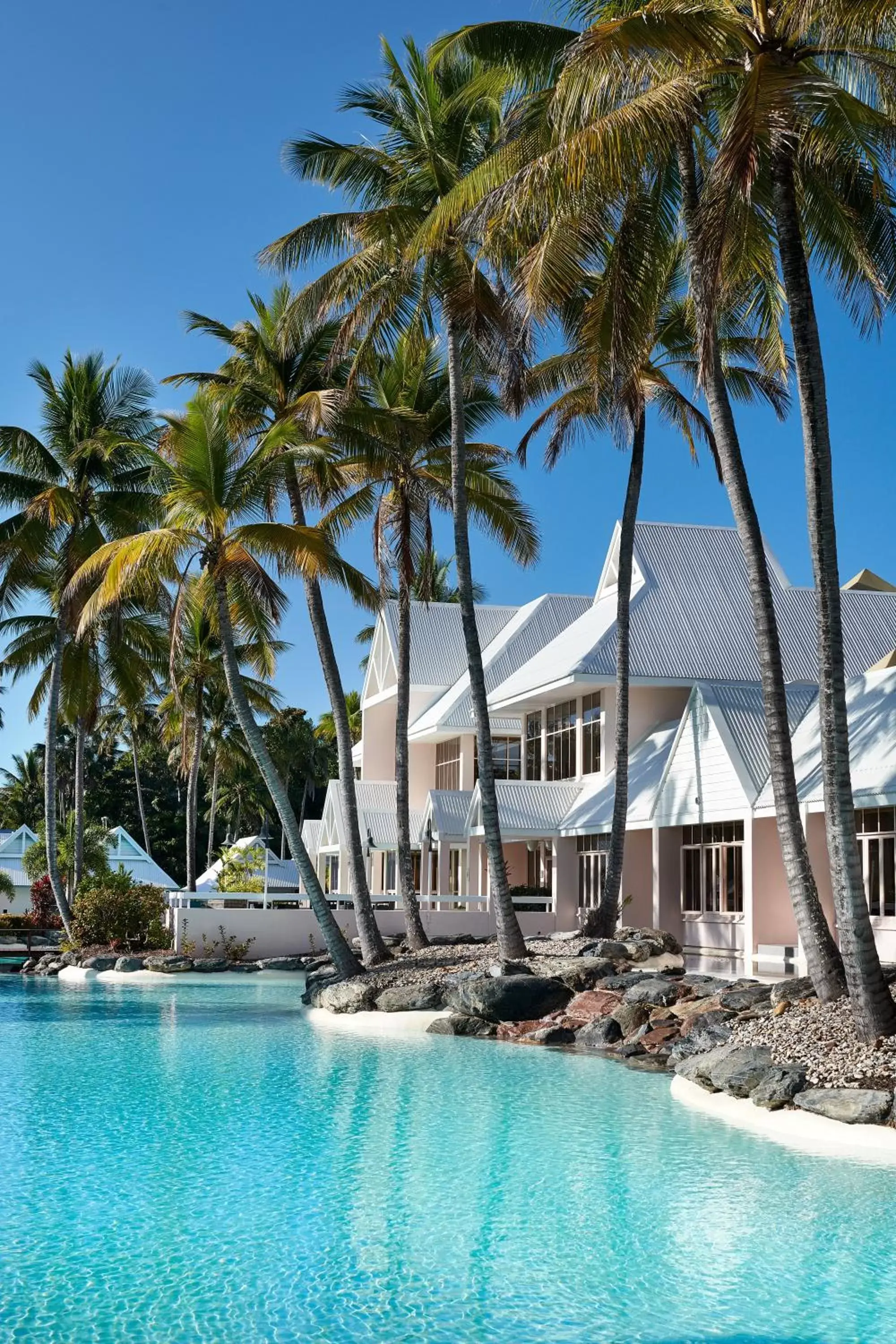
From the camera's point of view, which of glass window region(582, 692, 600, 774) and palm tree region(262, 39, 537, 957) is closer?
palm tree region(262, 39, 537, 957)

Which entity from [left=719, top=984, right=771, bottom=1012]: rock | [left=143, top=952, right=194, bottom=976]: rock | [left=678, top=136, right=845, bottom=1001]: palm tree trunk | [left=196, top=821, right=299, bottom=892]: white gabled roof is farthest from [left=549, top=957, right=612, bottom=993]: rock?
[left=196, top=821, right=299, bottom=892]: white gabled roof

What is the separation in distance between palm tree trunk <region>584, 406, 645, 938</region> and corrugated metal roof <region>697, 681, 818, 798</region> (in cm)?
188

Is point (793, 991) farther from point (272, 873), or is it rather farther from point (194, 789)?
point (272, 873)

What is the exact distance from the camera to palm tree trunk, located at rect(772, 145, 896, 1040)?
12.4 meters

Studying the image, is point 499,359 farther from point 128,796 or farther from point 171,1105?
point 128,796

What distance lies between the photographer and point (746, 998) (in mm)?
15984

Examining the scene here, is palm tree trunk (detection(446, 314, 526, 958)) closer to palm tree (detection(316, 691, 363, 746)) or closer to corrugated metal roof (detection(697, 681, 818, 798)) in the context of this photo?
corrugated metal roof (detection(697, 681, 818, 798))

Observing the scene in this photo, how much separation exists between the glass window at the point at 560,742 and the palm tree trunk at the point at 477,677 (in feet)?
37.8

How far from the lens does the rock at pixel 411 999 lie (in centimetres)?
1992

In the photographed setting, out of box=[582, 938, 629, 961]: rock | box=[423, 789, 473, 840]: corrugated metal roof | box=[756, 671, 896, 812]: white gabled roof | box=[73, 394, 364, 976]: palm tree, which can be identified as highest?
box=[73, 394, 364, 976]: palm tree

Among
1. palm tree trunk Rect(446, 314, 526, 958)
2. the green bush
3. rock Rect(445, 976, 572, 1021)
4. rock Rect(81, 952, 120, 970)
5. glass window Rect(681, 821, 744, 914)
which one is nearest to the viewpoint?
rock Rect(445, 976, 572, 1021)

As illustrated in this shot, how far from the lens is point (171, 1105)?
43.4 feet

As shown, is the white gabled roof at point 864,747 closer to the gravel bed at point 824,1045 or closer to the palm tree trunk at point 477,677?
Answer: the palm tree trunk at point 477,677

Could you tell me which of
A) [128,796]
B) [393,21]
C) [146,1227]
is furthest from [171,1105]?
[128,796]
